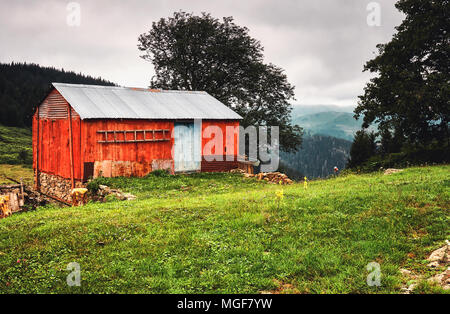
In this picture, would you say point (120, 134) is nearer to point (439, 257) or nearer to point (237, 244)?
point (237, 244)

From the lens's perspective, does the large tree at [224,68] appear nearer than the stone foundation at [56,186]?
No

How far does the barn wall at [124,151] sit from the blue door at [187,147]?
50 cm

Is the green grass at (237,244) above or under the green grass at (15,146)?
under

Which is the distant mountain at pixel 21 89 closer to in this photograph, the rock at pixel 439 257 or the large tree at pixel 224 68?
the large tree at pixel 224 68

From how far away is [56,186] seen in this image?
22219 mm

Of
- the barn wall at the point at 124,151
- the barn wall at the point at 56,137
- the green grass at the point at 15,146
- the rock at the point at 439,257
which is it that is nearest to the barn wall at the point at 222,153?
the barn wall at the point at 124,151

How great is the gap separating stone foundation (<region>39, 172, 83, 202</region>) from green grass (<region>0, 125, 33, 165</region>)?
29228 mm

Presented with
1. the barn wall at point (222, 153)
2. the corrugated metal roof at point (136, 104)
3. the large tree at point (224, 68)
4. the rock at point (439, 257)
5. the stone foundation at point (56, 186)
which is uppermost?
the large tree at point (224, 68)

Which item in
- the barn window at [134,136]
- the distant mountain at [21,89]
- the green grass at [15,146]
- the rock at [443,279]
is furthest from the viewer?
the distant mountain at [21,89]

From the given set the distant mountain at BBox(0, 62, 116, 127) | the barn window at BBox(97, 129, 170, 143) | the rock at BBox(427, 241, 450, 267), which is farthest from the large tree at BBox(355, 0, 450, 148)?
the distant mountain at BBox(0, 62, 116, 127)

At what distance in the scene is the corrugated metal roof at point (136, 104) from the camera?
20.5 m

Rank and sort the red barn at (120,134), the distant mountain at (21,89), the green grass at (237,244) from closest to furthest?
the green grass at (237,244) < the red barn at (120,134) < the distant mountain at (21,89)

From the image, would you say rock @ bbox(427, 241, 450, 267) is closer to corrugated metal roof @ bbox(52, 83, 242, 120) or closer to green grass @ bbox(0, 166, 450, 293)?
green grass @ bbox(0, 166, 450, 293)

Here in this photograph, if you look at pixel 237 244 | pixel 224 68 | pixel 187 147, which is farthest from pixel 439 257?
pixel 224 68
